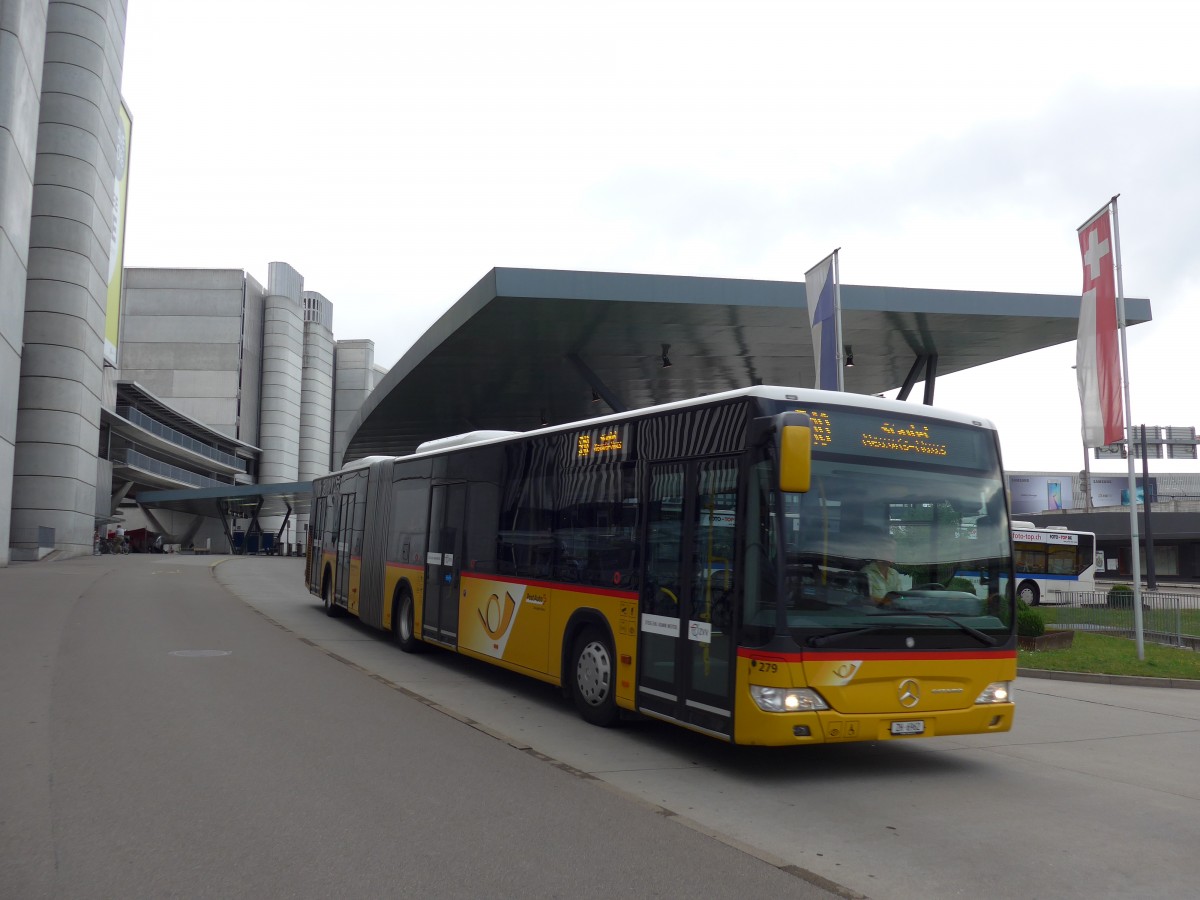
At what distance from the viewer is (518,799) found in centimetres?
657

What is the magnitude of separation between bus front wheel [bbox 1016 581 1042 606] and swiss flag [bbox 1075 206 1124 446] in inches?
794

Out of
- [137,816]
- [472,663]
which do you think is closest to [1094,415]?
[472,663]

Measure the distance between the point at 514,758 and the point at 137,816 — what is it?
2839mm

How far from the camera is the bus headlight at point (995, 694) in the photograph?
7.91 metres

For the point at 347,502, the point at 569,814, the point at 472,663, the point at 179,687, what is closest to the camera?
the point at 569,814

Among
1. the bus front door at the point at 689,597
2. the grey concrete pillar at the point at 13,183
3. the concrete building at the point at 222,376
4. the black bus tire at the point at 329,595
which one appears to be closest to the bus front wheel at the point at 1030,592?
the black bus tire at the point at 329,595

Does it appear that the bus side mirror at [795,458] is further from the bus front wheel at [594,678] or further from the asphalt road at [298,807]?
the bus front wheel at [594,678]

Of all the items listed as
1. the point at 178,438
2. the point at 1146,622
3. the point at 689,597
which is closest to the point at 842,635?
the point at 689,597

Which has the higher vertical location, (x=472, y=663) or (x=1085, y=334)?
(x=1085, y=334)

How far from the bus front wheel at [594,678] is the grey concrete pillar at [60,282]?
45122mm

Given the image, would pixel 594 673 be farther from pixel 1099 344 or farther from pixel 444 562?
pixel 1099 344

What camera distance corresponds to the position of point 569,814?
626 centimetres

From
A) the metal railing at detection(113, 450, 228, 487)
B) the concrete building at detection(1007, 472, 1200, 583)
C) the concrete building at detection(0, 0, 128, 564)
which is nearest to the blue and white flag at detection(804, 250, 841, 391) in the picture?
the concrete building at detection(1007, 472, 1200, 583)

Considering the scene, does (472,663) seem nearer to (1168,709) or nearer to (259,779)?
(259,779)
